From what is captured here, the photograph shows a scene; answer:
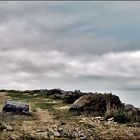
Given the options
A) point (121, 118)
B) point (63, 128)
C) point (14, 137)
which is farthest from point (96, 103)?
point (14, 137)

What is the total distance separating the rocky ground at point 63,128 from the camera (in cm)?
2792

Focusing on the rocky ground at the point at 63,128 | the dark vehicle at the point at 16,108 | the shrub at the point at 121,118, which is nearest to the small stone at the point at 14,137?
the rocky ground at the point at 63,128

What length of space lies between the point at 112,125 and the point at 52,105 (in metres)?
10.9

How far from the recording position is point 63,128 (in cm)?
2911

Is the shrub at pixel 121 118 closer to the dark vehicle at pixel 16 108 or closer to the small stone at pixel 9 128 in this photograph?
the dark vehicle at pixel 16 108

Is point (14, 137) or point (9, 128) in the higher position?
point (9, 128)

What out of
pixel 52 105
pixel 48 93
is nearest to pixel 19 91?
pixel 48 93

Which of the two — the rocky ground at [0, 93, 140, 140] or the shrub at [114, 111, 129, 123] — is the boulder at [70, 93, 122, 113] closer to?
the rocky ground at [0, 93, 140, 140]

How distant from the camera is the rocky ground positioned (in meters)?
27.9

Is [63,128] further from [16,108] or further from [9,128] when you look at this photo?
[16,108]

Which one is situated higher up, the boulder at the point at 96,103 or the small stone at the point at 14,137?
the boulder at the point at 96,103

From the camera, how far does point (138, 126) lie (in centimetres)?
3156

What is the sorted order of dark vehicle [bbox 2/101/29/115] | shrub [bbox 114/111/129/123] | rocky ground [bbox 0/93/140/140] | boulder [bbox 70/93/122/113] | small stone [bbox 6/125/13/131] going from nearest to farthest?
rocky ground [bbox 0/93/140/140], small stone [bbox 6/125/13/131], shrub [bbox 114/111/129/123], dark vehicle [bbox 2/101/29/115], boulder [bbox 70/93/122/113]

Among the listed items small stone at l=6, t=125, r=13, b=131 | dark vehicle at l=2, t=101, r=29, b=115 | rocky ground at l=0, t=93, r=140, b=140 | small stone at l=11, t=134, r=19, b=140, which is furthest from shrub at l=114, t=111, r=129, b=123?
small stone at l=11, t=134, r=19, b=140
